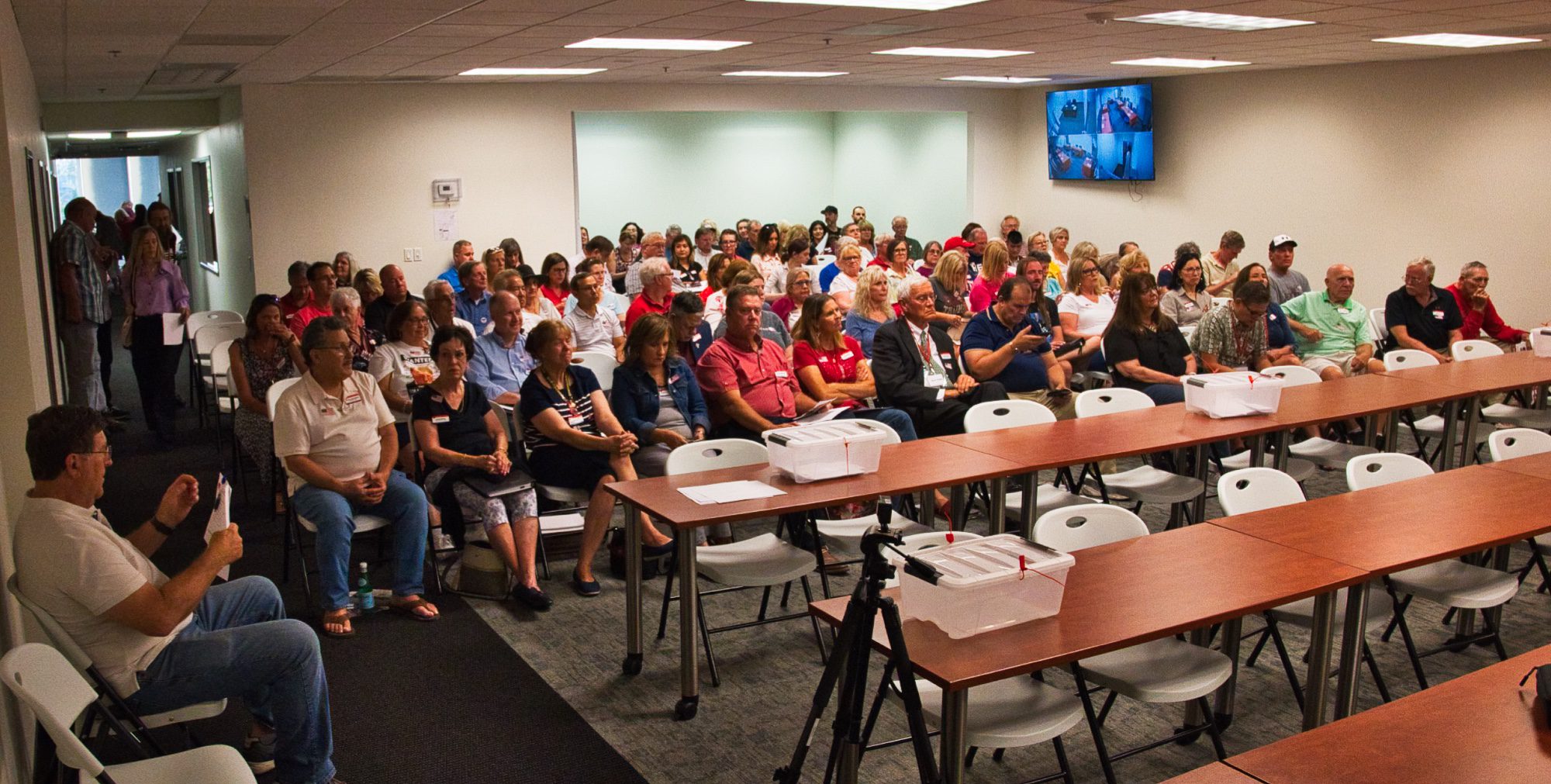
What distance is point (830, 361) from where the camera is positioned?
6.68 meters

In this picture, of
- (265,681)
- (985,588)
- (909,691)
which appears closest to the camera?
(909,691)

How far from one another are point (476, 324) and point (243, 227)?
425 cm

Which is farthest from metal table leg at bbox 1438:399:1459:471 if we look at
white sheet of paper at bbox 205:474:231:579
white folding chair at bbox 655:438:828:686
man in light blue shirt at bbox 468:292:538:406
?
white sheet of paper at bbox 205:474:231:579

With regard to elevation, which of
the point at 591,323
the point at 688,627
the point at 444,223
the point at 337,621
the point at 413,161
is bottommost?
the point at 337,621

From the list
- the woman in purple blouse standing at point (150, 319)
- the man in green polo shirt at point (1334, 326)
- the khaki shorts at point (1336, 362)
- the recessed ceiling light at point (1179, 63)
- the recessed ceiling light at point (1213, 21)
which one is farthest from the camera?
the recessed ceiling light at point (1179, 63)

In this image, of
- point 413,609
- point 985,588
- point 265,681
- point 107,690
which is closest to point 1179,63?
point 413,609

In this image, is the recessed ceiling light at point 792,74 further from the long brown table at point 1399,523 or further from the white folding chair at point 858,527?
the long brown table at point 1399,523

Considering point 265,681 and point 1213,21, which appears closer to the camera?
point 265,681

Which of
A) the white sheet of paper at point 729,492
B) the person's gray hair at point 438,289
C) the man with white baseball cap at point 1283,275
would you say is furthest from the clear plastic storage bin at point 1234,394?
the man with white baseball cap at point 1283,275

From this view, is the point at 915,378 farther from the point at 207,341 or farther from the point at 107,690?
the point at 207,341

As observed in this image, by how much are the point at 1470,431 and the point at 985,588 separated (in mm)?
4704

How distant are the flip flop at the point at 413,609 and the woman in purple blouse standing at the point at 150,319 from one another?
442cm

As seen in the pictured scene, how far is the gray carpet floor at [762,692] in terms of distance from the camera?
12.6ft

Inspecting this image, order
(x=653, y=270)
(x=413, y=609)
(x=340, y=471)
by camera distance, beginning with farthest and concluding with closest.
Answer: (x=653, y=270) < (x=413, y=609) < (x=340, y=471)
